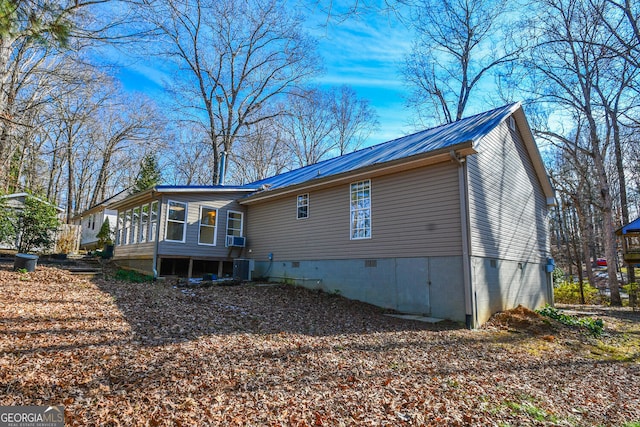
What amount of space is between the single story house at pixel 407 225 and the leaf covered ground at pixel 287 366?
1312mm

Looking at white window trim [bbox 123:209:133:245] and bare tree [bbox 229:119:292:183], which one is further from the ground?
bare tree [bbox 229:119:292:183]

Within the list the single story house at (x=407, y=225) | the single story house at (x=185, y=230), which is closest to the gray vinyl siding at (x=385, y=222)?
the single story house at (x=407, y=225)

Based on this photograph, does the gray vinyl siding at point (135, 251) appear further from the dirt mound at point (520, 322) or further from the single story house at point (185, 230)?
the dirt mound at point (520, 322)

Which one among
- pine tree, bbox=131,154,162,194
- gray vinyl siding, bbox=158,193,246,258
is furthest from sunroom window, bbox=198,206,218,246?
pine tree, bbox=131,154,162,194

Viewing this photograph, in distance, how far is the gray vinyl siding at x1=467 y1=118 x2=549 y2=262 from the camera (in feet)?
28.7

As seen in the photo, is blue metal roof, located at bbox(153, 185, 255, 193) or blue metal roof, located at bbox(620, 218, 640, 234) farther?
blue metal roof, located at bbox(620, 218, 640, 234)

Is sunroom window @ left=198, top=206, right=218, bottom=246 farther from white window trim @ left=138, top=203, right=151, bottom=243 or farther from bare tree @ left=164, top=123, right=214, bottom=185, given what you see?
→ bare tree @ left=164, top=123, right=214, bottom=185

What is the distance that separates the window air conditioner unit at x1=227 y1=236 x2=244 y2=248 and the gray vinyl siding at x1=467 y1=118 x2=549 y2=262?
8175 mm

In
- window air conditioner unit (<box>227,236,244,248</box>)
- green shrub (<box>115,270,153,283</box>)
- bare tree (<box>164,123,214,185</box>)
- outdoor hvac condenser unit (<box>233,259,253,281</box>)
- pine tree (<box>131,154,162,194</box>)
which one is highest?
bare tree (<box>164,123,214,185</box>)

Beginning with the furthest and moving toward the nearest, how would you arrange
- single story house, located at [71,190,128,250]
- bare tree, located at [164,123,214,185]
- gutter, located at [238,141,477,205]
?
bare tree, located at [164,123,214,185] → single story house, located at [71,190,128,250] → gutter, located at [238,141,477,205]

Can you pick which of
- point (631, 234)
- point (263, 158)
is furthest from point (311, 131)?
point (631, 234)

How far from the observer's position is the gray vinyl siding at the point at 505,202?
8.76 meters

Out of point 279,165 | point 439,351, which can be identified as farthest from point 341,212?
Result: point 279,165

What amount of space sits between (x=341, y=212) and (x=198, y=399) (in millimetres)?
7571
